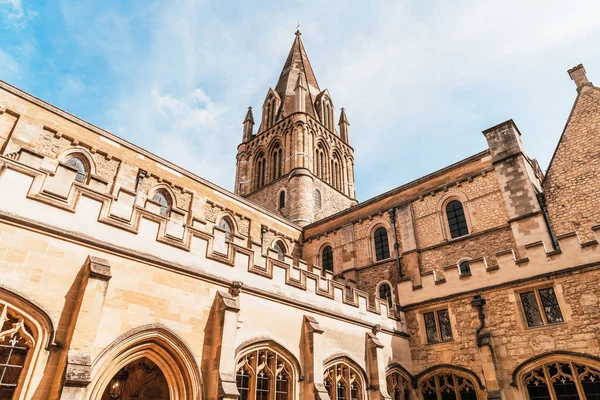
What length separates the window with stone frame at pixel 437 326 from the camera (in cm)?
1318

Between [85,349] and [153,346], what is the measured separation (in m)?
1.47

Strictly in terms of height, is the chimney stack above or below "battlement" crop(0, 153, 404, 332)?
above

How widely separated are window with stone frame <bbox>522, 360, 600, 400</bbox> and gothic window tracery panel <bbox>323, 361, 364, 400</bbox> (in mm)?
4829

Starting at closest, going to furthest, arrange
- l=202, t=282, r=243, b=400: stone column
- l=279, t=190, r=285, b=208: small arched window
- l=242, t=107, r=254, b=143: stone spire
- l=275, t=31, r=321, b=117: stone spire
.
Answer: l=202, t=282, r=243, b=400: stone column → l=279, t=190, r=285, b=208: small arched window → l=275, t=31, r=321, b=117: stone spire → l=242, t=107, r=254, b=143: stone spire

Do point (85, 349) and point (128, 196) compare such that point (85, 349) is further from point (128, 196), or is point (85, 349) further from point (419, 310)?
point (419, 310)

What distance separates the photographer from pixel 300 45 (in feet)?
146

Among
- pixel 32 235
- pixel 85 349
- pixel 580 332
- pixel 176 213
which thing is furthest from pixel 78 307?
pixel 580 332

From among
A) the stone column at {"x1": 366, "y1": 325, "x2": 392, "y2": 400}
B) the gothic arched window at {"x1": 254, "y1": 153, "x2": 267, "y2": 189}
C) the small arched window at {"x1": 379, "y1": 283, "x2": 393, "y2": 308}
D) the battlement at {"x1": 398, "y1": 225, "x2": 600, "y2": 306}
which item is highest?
the gothic arched window at {"x1": 254, "y1": 153, "x2": 267, "y2": 189}

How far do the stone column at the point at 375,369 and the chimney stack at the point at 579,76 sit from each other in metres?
14.5

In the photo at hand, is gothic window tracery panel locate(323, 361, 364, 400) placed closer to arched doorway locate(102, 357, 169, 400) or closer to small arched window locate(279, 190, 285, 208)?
arched doorway locate(102, 357, 169, 400)

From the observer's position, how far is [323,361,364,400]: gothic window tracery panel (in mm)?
10781

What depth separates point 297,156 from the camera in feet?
99.8

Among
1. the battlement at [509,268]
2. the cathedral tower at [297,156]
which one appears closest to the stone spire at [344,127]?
the cathedral tower at [297,156]

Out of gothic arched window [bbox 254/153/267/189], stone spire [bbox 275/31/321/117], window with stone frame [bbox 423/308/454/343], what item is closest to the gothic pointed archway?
window with stone frame [bbox 423/308/454/343]
